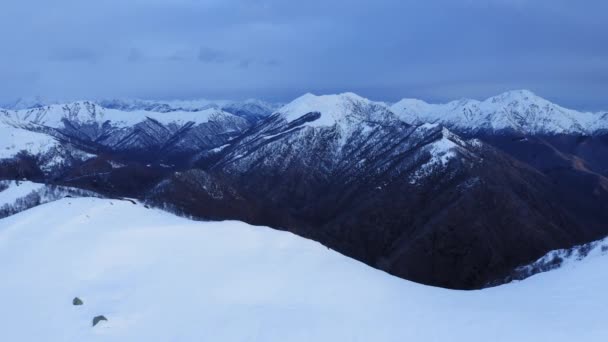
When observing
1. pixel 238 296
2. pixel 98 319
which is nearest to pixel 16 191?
pixel 98 319

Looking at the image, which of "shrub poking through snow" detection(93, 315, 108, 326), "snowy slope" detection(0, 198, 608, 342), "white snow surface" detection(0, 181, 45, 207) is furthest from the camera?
"white snow surface" detection(0, 181, 45, 207)

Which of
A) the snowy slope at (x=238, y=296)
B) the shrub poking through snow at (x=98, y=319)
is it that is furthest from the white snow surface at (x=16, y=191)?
the shrub poking through snow at (x=98, y=319)

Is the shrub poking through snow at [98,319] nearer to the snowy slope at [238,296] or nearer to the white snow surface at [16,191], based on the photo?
the snowy slope at [238,296]

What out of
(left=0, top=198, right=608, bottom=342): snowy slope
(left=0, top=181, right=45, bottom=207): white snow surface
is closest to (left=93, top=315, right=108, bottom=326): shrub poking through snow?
(left=0, top=198, right=608, bottom=342): snowy slope

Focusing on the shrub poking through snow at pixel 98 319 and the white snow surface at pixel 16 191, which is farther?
the white snow surface at pixel 16 191

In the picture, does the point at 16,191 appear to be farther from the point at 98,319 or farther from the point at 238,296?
the point at 238,296

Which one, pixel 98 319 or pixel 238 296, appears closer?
pixel 98 319

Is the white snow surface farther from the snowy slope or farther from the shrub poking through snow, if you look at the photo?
the shrub poking through snow

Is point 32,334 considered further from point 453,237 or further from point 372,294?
point 453,237
